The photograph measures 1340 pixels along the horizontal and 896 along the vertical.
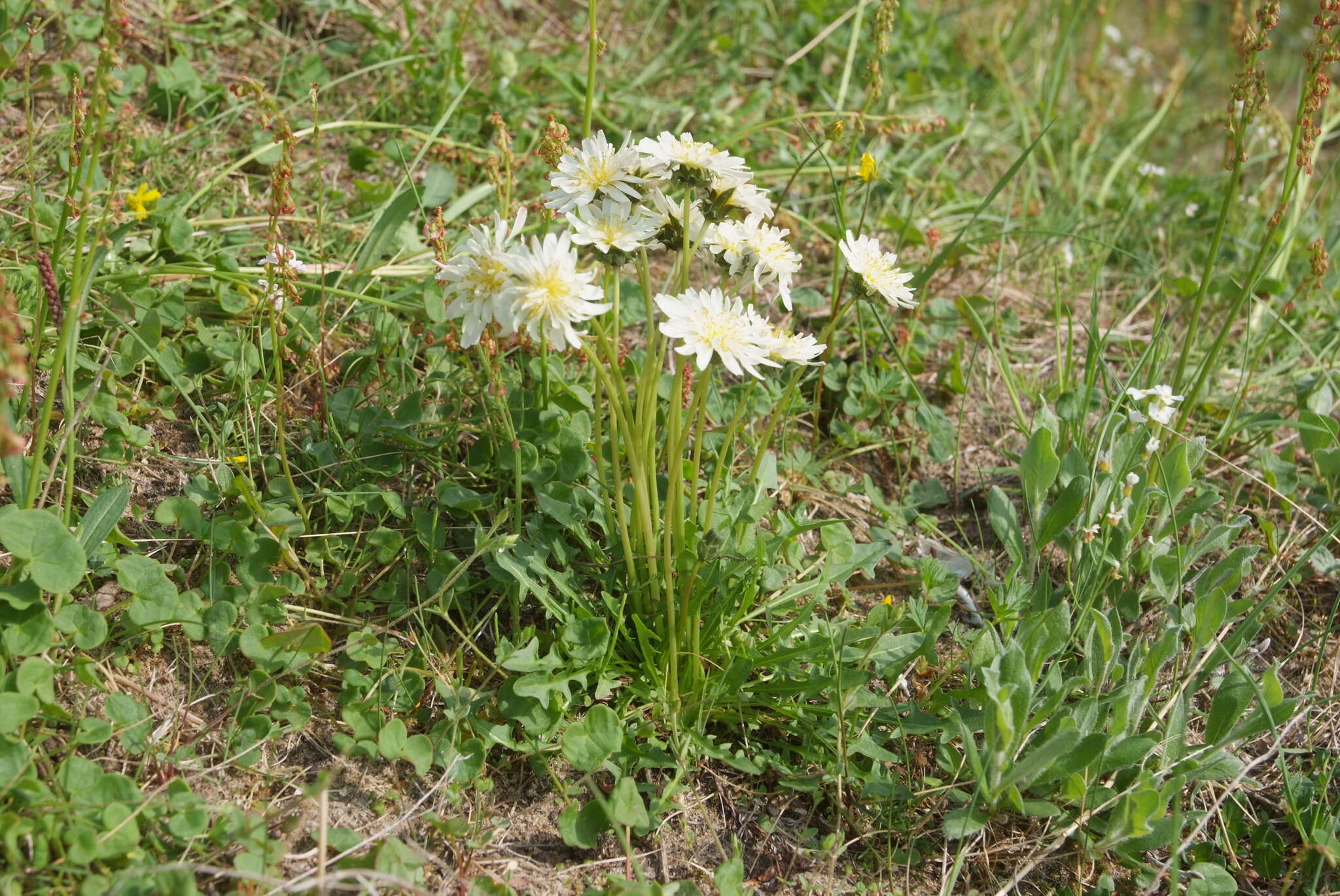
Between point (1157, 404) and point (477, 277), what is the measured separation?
4.45 feet

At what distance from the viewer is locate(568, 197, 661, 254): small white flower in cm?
146

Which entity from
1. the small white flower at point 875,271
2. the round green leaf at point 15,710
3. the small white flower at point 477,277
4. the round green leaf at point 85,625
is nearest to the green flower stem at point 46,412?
the round green leaf at point 85,625

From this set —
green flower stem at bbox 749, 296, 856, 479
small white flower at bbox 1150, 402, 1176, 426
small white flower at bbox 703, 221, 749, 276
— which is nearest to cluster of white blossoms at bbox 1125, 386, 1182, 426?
small white flower at bbox 1150, 402, 1176, 426

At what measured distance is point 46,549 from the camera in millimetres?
1533

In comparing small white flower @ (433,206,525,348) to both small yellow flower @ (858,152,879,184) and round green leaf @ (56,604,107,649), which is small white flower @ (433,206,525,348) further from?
small yellow flower @ (858,152,879,184)

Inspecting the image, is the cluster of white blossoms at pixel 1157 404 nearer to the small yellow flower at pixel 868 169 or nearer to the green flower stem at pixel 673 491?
the small yellow flower at pixel 868 169

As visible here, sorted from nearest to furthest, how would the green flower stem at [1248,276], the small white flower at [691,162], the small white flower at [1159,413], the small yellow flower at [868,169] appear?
1. the small white flower at [691,162]
2. the green flower stem at [1248,276]
3. the small white flower at [1159,413]
4. the small yellow flower at [868,169]

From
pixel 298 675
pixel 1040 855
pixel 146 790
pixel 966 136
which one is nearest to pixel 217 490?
pixel 298 675

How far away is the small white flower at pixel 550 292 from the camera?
1.39 meters

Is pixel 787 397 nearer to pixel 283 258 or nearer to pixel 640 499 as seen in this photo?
pixel 640 499

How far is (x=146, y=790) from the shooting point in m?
1.53

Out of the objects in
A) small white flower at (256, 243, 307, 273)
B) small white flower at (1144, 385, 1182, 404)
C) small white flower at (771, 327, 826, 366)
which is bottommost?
small white flower at (1144, 385, 1182, 404)

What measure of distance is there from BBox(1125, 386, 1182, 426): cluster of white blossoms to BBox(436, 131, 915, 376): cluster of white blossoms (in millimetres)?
703

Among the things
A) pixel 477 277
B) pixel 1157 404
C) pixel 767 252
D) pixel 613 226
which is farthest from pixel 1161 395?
pixel 477 277
